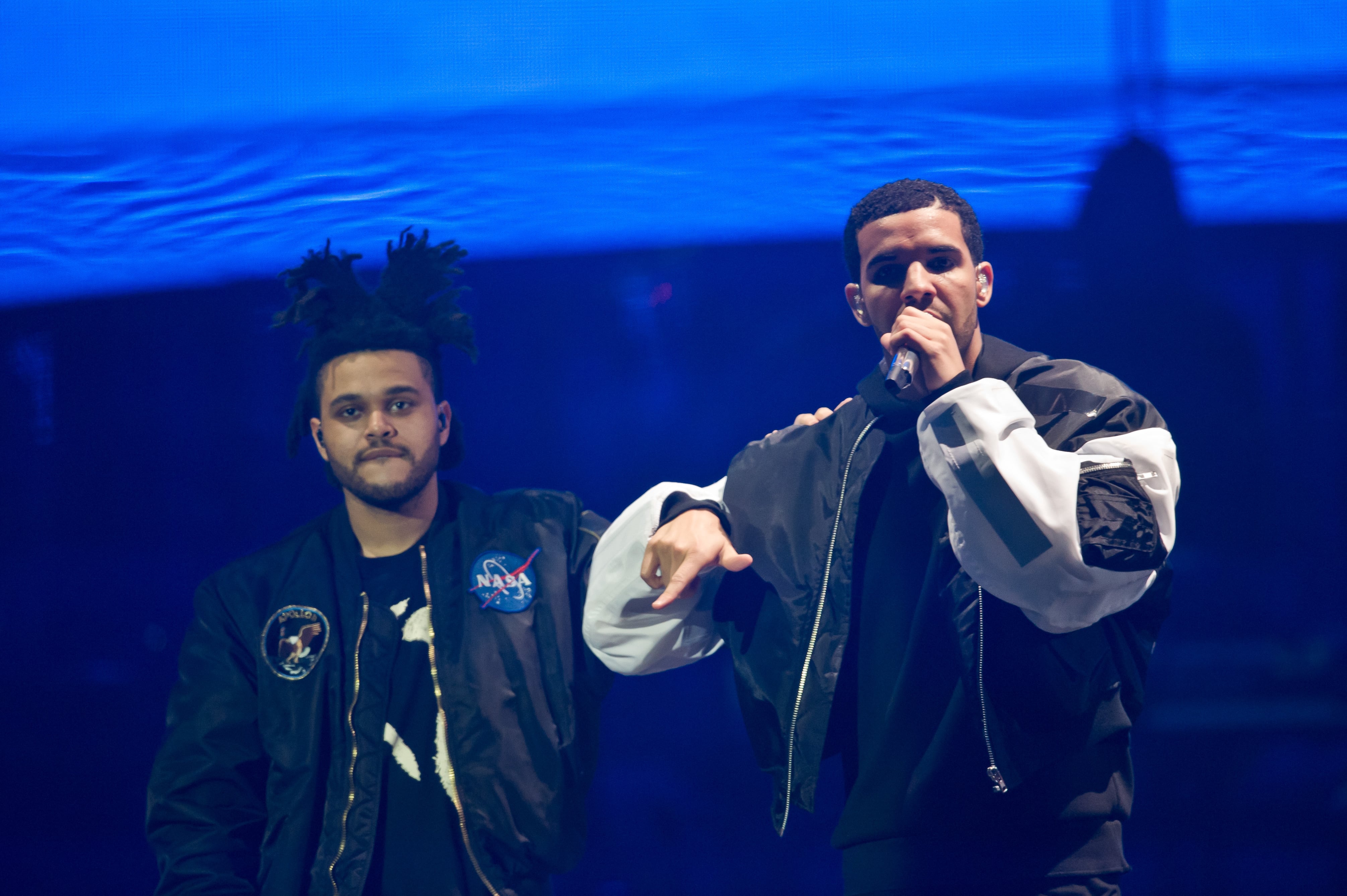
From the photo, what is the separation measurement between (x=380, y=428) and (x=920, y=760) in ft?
3.70

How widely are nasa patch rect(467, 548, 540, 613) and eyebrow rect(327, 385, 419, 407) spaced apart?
342mm

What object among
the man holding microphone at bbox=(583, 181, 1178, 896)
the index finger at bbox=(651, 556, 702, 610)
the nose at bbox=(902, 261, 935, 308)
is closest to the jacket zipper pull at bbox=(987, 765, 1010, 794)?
the man holding microphone at bbox=(583, 181, 1178, 896)

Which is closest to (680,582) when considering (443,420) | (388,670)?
(388,670)

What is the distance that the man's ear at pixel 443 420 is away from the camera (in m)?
2.15

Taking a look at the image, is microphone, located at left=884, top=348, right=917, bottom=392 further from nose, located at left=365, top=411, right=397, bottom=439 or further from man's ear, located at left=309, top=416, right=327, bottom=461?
man's ear, located at left=309, top=416, right=327, bottom=461

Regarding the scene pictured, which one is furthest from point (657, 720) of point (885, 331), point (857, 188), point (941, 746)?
point (857, 188)

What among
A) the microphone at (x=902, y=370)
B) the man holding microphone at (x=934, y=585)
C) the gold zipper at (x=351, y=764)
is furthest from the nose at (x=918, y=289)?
the gold zipper at (x=351, y=764)

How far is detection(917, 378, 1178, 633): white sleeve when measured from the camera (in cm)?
129

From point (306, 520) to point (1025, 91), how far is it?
1706mm

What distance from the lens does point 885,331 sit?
172 centimetres

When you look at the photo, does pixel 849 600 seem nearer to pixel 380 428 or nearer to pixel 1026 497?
pixel 1026 497

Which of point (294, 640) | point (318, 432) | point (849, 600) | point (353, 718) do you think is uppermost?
point (318, 432)

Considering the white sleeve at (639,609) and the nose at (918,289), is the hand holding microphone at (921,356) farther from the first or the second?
the white sleeve at (639,609)

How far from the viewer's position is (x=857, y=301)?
1787mm
